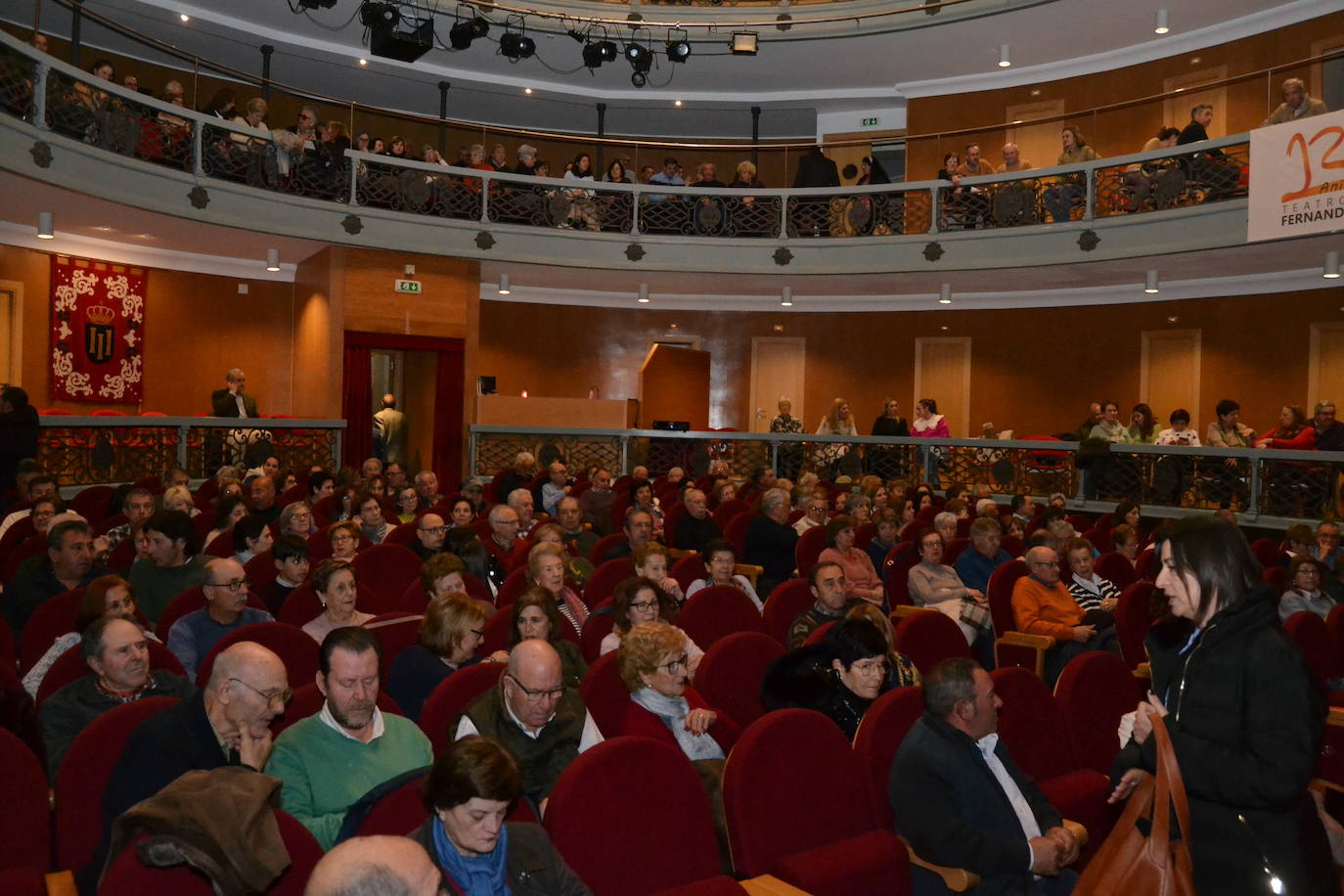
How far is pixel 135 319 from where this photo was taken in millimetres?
13289

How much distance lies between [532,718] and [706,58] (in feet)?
44.1

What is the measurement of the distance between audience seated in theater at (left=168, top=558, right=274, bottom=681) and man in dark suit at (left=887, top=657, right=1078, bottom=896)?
8.31 feet

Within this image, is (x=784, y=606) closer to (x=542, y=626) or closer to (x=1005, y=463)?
(x=542, y=626)

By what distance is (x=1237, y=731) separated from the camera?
214 cm

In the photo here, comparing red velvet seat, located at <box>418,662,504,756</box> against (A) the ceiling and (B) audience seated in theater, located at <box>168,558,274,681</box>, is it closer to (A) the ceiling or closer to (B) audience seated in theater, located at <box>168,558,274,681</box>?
(B) audience seated in theater, located at <box>168,558,274,681</box>

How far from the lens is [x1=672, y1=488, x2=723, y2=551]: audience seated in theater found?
303 inches

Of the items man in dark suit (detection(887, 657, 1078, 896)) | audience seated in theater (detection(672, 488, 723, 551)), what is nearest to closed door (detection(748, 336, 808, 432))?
audience seated in theater (detection(672, 488, 723, 551))

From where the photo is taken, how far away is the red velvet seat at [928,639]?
4.70m

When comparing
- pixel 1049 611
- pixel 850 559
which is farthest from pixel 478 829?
pixel 850 559

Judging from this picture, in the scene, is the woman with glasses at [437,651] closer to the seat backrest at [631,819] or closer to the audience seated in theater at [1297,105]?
the seat backrest at [631,819]

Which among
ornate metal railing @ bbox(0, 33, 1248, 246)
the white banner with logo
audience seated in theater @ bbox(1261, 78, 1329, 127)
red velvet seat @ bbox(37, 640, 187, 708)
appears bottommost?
red velvet seat @ bbox(37, 640, 187, 708)

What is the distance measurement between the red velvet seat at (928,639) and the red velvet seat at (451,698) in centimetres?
192

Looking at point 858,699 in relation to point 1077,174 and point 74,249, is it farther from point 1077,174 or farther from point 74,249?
point 74,249

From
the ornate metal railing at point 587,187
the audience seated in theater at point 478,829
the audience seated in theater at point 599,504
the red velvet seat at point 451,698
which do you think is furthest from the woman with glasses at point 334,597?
the ornate metal railing at point 587,187
